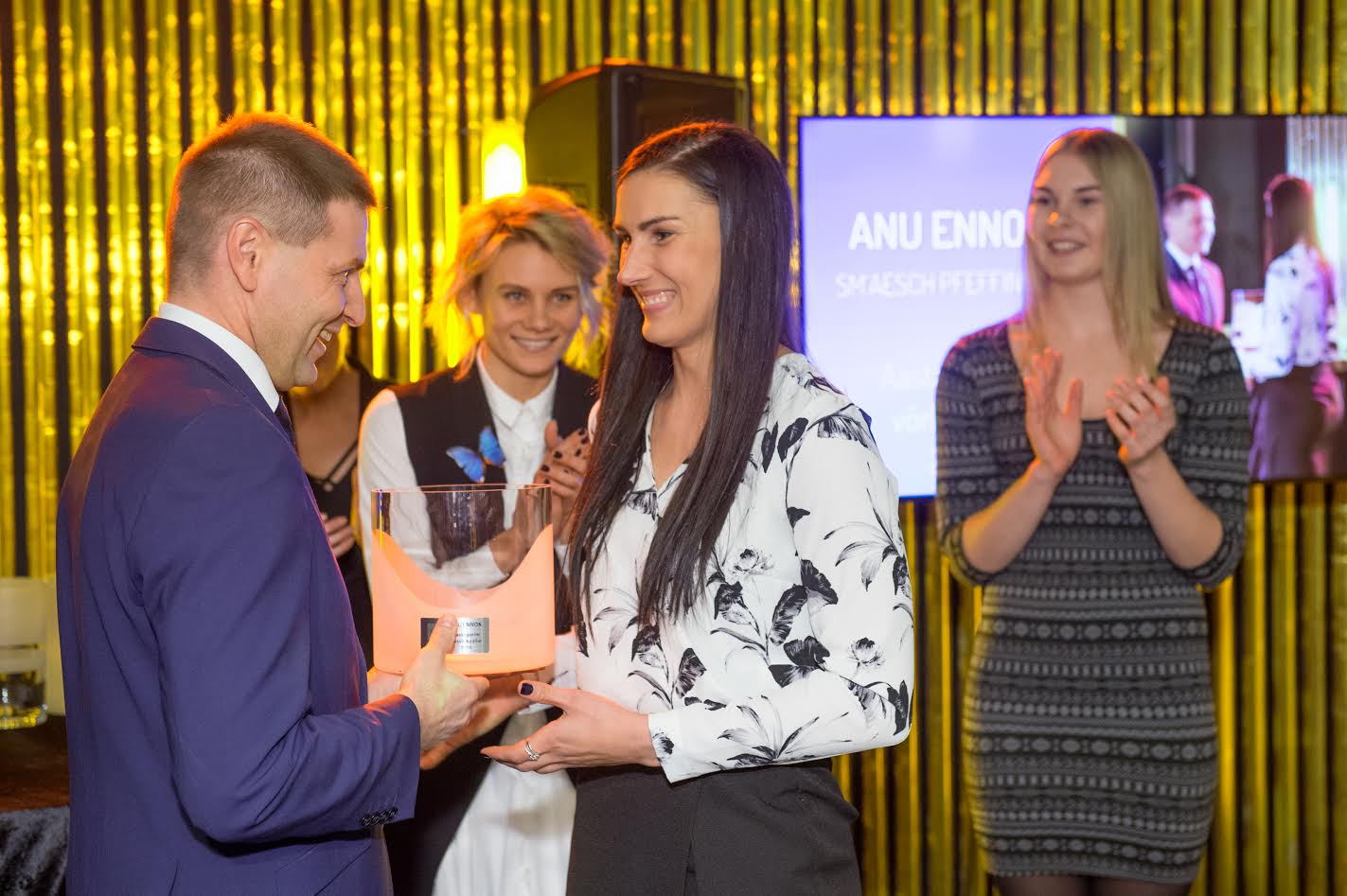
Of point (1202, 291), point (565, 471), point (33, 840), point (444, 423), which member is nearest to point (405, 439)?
point (444, 423)

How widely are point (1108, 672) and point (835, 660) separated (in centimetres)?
94

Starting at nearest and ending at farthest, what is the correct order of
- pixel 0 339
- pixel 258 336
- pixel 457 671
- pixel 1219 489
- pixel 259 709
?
pixel 259 709
pixel 258 336
pixel 457 671
pixel 1219 489
pixel 0 339

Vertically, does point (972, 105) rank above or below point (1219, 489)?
above

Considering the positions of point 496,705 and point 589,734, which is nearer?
point 589,734

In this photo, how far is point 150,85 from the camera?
13.5 feet

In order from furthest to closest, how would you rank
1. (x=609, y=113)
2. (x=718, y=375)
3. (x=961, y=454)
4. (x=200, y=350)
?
(x=609, y=113) < (x=961, y=454) < (x=718, y=375) < (x=200, y=350)

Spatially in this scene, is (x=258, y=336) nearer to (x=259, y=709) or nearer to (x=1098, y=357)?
(x=259, y=709)

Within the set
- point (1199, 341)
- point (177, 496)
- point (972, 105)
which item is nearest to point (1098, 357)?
point (1199, 341)

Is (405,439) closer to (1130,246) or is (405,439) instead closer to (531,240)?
(531,240)

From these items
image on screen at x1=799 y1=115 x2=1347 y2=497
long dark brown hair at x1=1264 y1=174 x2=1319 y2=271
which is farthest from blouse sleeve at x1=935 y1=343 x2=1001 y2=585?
long dark brown hair at x1=1264 y1=174 x2=1319 y2=271

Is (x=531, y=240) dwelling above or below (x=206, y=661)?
above

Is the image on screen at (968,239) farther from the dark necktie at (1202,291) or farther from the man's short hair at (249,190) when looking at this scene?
the man's short hair at (249,190)

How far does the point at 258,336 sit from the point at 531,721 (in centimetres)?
117

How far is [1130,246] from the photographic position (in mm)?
2414
